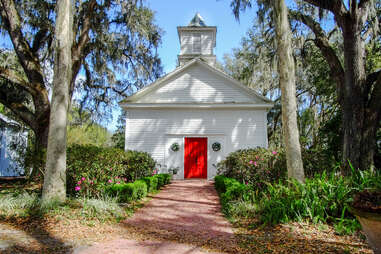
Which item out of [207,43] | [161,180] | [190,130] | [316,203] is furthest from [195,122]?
[316,203]

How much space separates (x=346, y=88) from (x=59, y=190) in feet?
29.9

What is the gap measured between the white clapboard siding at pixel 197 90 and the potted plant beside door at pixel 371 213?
10673mm

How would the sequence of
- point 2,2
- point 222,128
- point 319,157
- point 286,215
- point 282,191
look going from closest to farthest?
point 286,215 → point 282,191 → point 319,157 → point 2,2 → point 222,128

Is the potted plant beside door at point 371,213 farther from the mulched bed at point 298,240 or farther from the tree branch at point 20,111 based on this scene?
the tree branch at point 20,111

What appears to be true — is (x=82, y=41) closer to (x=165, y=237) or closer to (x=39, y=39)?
(x=39, y=39)

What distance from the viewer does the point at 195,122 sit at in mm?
13477

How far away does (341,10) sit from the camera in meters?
8.66

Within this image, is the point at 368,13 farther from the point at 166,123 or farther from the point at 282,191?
the point at 166,123

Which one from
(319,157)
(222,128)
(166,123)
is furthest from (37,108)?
(319,157)

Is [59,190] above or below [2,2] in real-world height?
below

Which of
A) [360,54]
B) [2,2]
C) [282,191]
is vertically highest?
[2,2]

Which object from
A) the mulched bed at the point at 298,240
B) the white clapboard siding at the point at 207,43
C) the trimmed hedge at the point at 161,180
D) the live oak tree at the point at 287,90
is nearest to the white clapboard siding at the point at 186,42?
the white clapboard siding at the point at 207,43

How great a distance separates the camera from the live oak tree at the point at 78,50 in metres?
10.4

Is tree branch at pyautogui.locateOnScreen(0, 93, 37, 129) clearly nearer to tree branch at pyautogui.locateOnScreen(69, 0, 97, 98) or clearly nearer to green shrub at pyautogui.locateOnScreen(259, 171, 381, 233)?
tree branch at pyautogui.locateOnScreen(69, 0, 97, 98)
